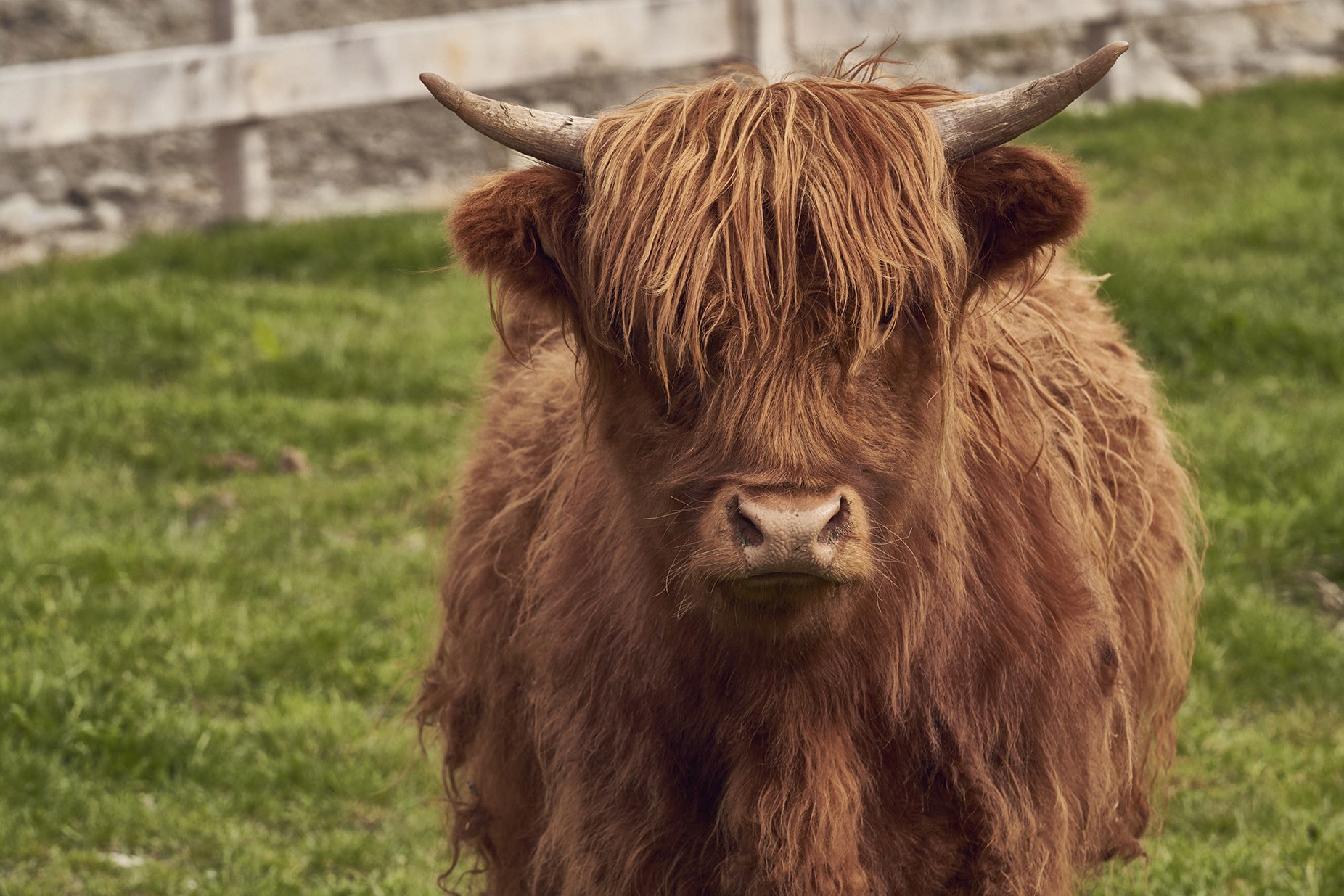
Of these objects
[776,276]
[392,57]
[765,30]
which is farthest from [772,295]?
[765,30]

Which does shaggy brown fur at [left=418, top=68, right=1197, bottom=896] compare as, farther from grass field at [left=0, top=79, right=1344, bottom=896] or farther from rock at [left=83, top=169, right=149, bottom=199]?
rock at [left=83, top=169, right=149, bottom=199]

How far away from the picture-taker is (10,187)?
34.5 ft

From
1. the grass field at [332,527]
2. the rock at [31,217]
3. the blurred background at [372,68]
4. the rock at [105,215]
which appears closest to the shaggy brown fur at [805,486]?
the grass field at [332,527]

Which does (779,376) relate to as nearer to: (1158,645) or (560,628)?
(560,628)

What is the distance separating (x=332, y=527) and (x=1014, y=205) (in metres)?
4.18

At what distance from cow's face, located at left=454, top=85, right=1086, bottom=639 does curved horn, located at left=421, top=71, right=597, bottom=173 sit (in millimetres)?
37

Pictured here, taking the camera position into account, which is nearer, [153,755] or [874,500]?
[874,500]

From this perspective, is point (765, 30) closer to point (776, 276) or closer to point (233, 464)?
point (233, 464)

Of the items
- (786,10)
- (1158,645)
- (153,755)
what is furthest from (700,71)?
(1158,645)

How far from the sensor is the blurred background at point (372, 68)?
938cm

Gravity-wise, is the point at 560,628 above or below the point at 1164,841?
above

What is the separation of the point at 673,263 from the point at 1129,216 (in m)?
6.82

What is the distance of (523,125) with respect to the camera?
295cm

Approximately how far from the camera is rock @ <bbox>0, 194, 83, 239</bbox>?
10.1 meters
